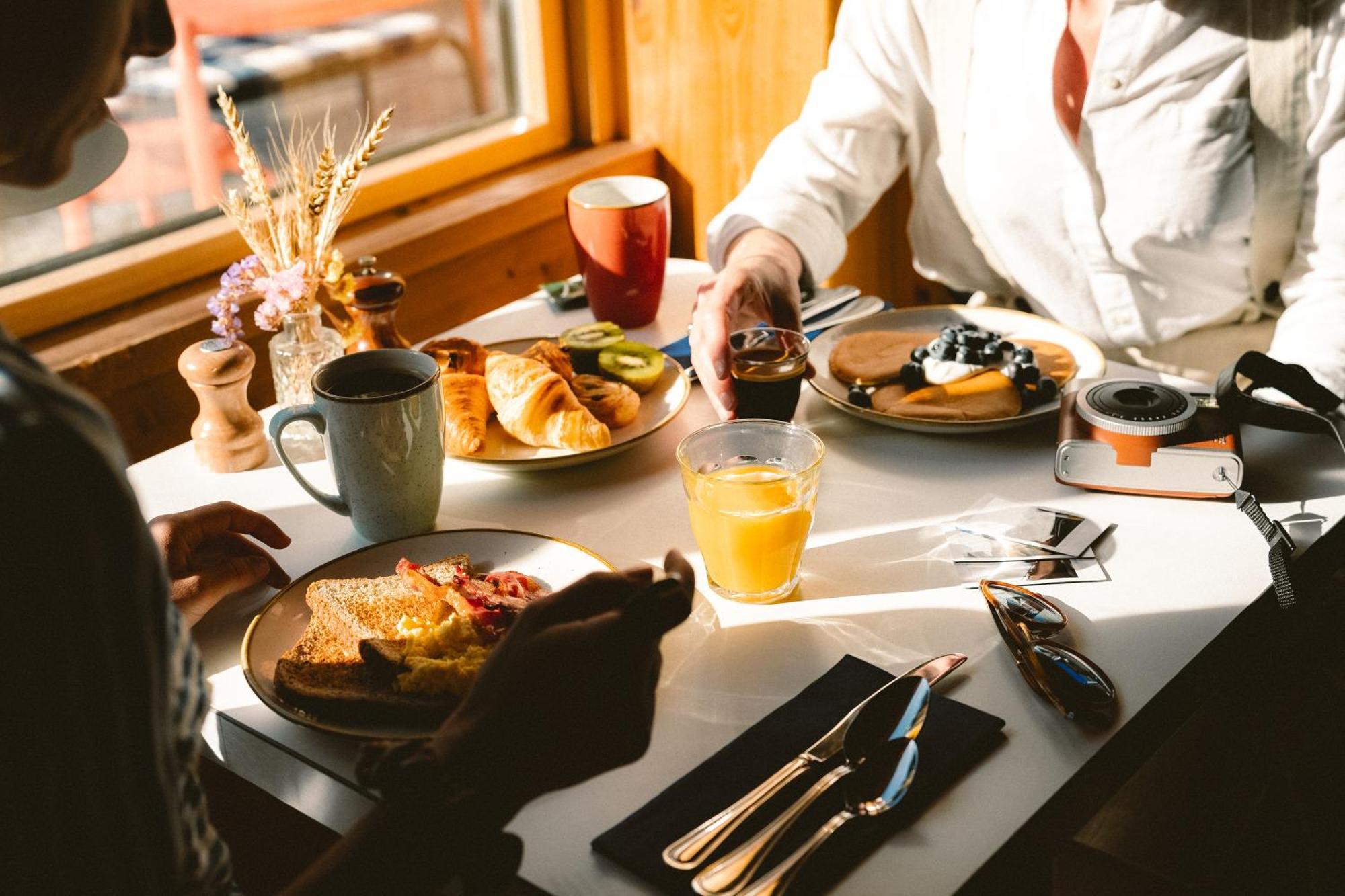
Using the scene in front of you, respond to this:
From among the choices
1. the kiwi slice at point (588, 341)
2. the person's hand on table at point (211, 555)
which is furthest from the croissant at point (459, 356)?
the person's hand on table at point (211, 555)

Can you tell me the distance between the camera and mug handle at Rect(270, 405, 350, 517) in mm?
997

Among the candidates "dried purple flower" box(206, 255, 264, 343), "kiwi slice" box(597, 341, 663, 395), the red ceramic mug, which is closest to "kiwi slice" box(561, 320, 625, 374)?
"kiwi slice" box(597, 341, 663, 395)

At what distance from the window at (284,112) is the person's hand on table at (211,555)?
766 millimetres

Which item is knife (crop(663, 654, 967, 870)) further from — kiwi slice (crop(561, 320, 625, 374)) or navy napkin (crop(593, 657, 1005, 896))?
kiwi slice (crop(561, 320, 625, 374))

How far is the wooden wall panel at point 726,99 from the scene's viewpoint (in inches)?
88.0

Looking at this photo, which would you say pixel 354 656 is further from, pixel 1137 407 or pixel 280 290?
pixel 1137 407

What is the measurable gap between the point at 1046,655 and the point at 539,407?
547mm

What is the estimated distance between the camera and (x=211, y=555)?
0.95 meters

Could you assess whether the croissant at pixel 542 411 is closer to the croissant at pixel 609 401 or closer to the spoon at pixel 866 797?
the croissant at pixel 609 401

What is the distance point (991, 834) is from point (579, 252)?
99 cm

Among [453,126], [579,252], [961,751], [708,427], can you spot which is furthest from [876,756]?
[453,126]

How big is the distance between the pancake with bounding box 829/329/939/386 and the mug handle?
0.55m

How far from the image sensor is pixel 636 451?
46.6 inches

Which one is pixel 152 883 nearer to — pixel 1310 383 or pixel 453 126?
pixel 1310 383
